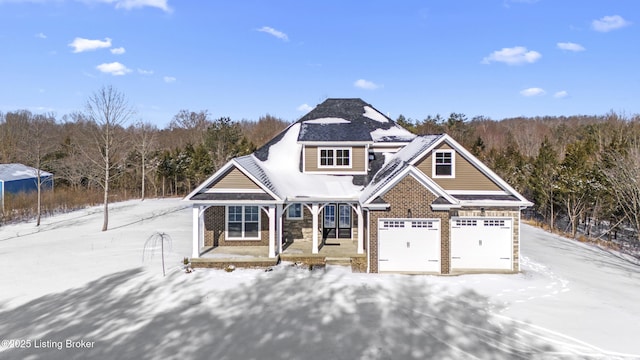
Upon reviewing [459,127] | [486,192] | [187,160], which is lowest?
[486,192]

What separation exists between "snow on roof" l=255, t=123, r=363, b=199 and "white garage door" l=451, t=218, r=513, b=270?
4.63 m

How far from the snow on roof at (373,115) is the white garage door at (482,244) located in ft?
30.3

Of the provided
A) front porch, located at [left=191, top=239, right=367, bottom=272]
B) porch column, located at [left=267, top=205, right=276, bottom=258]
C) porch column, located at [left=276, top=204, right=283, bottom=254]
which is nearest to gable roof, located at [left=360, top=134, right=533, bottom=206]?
front porch, located at [left=191, top=239, right=367, bottom=272]

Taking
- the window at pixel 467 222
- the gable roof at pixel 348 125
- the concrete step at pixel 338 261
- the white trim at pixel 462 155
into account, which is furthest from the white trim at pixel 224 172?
the window at pixel 467 222

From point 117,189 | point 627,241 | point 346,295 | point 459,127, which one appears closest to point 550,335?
point 346,295

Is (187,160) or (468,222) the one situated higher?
(187,160)

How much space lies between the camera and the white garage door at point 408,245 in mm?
13508

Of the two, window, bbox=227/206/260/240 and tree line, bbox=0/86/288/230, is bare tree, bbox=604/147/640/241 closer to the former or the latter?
window, bbox=227/206/260/240

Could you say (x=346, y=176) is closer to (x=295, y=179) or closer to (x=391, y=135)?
(x=295, y=179)

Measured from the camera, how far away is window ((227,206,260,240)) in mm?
16453

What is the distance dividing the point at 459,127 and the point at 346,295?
164 ft

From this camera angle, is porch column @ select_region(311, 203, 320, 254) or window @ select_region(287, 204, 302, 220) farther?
window @ select_region(287, 204, 302, 220)

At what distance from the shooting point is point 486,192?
1439cm

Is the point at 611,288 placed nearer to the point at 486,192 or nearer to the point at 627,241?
the point at 486,192
